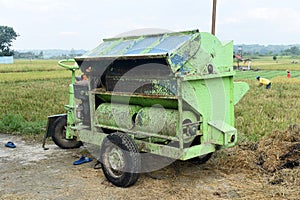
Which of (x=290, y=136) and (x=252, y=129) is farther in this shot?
(x=252, y=129)

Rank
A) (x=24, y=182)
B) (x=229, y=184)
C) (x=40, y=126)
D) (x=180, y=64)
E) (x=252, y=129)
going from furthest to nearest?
1. (x=40, y=126)
2. (x=252, y=129)
3. (x=24, y=182)
4. (x=229, y=184)
5. (x=180, y=64)

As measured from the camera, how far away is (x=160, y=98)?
508 cm

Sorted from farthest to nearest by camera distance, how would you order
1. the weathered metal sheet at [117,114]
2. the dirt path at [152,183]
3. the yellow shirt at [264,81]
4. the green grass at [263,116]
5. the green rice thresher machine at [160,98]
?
1. the yellow shirt at [264,81]
2. the green grass at [263,116]
3. the weathered metal sheet at [117,114]
4. the green rice thresher machine at [160,98]
5. the dirt path at [152,183]

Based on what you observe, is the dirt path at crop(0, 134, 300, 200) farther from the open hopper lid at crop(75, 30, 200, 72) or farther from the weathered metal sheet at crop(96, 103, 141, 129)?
the open hopper lid at crop(75, 30, 200, 72)

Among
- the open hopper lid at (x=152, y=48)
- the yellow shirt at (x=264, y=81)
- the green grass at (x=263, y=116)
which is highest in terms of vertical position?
the open hopper lid at (x=152, y=48)

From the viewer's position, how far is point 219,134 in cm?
515

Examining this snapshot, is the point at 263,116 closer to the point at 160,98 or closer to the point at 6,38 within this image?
the point at 160,98

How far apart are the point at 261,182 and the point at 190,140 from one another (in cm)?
115

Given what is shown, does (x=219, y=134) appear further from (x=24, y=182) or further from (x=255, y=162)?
(x=24, y=182)

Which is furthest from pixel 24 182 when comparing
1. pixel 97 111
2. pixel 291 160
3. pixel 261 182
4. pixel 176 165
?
pixel 291 160

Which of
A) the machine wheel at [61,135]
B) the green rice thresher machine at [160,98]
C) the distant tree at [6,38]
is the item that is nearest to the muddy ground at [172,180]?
the green rice thresher machine at [160,98]

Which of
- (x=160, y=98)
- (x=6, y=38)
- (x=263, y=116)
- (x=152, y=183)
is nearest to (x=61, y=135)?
(x=152, y=183)

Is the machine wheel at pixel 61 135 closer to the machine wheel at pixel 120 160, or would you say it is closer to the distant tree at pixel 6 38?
the machine wheel at pixel 120 160

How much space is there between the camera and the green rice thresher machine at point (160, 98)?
16.0 ft
